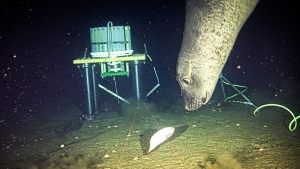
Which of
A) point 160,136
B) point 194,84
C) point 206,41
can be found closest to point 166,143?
point 160,136

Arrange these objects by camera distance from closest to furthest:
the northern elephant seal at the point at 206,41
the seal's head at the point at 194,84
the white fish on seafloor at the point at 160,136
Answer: the white fish on seafloor at the point at 160,136 < the northern elephant seal at the point at 206,41 < the seal's head at the point at 194,84

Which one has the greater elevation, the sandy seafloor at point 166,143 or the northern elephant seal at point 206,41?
the northern elephant seal at point 206,41

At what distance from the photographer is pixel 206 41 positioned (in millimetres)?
4383

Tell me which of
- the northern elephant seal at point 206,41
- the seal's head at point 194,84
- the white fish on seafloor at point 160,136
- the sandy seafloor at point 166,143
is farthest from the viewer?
the seal's head at point 194,84

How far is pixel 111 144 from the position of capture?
14.4ft

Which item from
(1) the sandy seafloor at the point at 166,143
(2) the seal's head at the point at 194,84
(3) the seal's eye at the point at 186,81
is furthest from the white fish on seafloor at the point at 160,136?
(3) the seal's eye at the point at 186,81

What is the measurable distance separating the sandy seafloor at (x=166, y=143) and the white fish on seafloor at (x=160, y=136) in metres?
0.11

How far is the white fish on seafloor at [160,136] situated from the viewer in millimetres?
4168

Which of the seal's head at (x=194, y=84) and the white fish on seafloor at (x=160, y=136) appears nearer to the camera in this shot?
the white fish on seafloor at (x=160, y=136)

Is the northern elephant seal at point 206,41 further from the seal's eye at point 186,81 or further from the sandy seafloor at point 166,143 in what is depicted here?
the sandy seafloor at point 166,143

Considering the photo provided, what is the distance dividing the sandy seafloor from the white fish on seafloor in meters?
0.11

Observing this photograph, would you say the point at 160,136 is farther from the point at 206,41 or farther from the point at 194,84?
the point at 206,41

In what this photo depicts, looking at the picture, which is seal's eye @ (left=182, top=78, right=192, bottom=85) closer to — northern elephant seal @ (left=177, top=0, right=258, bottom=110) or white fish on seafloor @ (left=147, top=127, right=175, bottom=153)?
northern elephant seal @ (left=177, top=0, right=258, bottom=110)

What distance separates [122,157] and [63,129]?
7.62 ft
